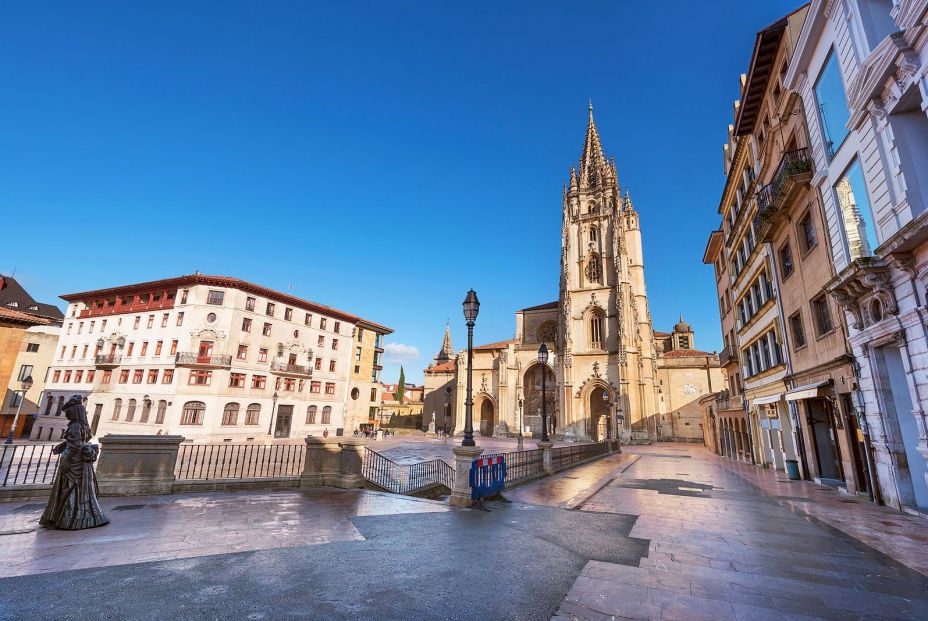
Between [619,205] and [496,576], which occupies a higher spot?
[619,205]

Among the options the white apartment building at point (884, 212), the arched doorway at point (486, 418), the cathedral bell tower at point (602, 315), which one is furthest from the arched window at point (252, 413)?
the white apartment building at point (884, 212)

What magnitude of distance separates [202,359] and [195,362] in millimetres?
614

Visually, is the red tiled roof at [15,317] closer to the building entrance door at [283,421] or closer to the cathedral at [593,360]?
the building entrance door at [283,421]

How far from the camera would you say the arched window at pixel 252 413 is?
3566 centimetres

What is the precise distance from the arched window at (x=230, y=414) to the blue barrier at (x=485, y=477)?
32023 millimetres

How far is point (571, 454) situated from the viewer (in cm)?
1831

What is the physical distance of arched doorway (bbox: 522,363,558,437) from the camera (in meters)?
48.9

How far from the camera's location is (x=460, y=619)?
3.66 meters

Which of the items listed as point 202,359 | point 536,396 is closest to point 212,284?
point 202,359

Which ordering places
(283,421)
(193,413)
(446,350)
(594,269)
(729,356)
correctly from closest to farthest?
1. (729,356)
2. (193,413)
3. (283,421)
4. (594,269)
5. (446,350)

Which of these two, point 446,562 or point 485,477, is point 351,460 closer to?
Result: point 485,477

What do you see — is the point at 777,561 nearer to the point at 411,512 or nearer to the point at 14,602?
the point at 411,512

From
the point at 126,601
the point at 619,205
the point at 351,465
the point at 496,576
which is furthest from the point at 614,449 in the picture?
the point at 619,205

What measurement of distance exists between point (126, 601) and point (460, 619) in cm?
317
